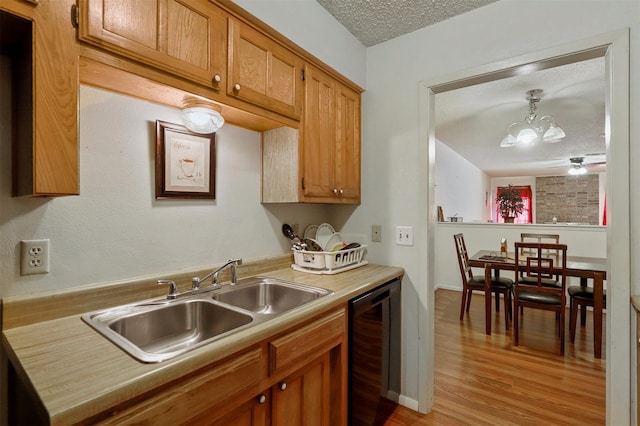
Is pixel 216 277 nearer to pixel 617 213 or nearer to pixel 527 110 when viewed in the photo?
pixel 617 213

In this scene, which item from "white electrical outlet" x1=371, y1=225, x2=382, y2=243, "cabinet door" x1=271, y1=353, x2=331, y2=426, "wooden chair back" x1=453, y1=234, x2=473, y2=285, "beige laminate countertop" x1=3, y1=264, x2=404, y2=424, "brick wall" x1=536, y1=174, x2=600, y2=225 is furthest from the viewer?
"brick wall" x1=536, y1=174, x2=600, y2=225

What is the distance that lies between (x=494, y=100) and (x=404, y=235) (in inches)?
90.9

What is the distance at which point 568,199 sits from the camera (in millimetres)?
8891

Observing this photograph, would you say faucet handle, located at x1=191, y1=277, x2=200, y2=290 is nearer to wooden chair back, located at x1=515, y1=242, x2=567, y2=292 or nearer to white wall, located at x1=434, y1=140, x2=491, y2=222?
wooden chair back, located at x1=515, y1=242, x2=567, y2=292

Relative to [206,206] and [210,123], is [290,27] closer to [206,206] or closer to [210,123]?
[210,123]

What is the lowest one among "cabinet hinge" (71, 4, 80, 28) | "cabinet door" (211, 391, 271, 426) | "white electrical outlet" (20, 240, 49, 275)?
"cabinet door" (211, 391, 271, 426)

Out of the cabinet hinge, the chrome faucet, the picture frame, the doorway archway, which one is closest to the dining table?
the doorway archway

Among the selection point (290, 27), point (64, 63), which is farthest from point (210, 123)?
point (290, 27)

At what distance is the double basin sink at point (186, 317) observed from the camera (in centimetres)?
110

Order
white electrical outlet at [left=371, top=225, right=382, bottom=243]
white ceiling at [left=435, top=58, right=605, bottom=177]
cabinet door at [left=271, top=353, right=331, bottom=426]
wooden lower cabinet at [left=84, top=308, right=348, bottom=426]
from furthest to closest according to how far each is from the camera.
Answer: white ceiling at [left=435, top=58, right=605, bottom=177] < white electrical outlet at [left=371, top=225, right=382, bottom=243] < cabinet door at [left=271, top=353, right=331, bottom=426] < wooden lower cabinet at [left=84, top=308, right=348, bottom=426]

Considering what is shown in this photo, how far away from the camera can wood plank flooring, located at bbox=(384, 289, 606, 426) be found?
1853 mm

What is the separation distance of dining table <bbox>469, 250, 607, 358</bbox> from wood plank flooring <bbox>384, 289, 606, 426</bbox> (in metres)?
0.18

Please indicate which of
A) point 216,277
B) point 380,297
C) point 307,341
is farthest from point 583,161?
point 216,277

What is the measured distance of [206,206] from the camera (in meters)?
1.60
